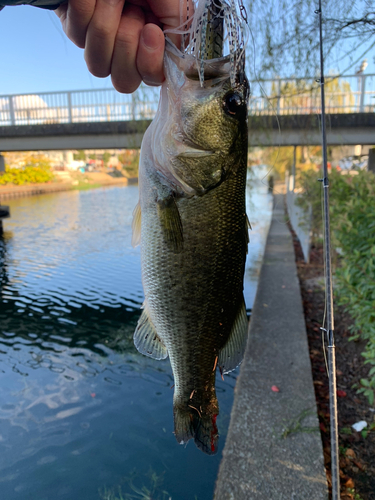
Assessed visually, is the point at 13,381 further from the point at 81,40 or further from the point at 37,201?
the point at 37,201

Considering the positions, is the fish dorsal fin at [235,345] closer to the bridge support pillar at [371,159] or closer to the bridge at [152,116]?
the bridge at [152,116]

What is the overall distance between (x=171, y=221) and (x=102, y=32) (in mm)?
666

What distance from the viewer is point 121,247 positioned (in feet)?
38.6

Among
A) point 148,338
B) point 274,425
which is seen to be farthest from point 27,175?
point 148,338

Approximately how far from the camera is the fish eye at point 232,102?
4.59 ft

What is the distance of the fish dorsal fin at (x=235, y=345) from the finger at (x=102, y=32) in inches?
41.2

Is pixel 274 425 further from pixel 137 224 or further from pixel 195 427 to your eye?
pixel 137 224

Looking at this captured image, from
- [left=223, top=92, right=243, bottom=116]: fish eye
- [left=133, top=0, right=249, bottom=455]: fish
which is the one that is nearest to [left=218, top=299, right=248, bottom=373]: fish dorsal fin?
[left=133, top=0, right=249, bottom=455]: fish

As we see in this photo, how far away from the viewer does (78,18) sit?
48.1 inches

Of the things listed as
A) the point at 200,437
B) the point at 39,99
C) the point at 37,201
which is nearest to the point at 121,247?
the point at 39,99

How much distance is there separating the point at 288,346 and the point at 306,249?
222 inches

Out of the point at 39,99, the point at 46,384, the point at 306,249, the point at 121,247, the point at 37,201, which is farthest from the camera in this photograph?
the point at 37,201

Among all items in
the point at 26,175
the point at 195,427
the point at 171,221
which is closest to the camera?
the point at 171,221

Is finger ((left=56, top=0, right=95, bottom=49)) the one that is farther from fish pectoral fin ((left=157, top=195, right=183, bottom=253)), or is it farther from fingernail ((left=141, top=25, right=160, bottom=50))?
fish pectoral fin ((left=157, top=195, right=183, bottom=253))
